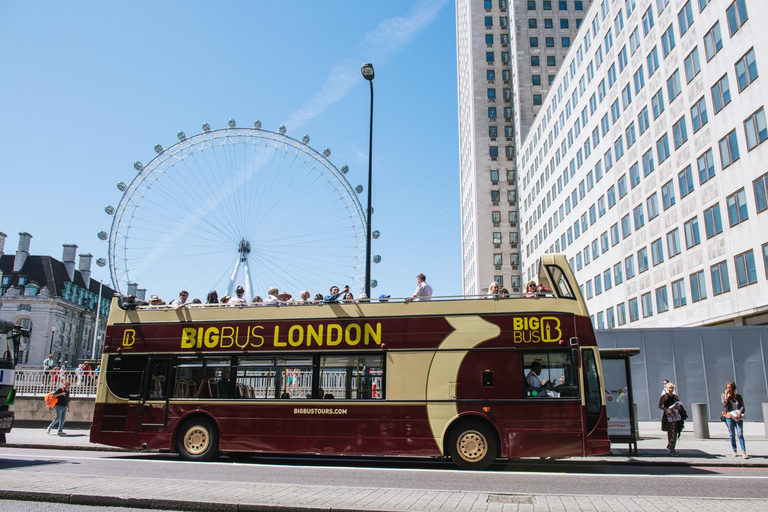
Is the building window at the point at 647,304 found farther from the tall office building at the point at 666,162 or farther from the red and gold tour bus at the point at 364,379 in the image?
the red and gold tour bus at the point at 364,379

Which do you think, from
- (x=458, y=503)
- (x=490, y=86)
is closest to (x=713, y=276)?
(x=458, y=503)

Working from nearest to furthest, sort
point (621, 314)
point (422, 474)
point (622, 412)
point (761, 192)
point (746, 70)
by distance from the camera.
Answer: point (422, 474) < point (622, 412) < point (761, 192) < point (746, 70) < point (621, 314)

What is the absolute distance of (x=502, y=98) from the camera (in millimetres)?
96500

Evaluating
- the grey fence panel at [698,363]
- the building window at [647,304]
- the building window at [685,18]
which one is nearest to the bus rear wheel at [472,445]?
the grey fence panel at [698,363]

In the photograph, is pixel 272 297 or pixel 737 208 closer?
pixel 272 297

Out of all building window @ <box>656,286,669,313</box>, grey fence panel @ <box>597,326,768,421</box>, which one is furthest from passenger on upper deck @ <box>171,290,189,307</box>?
building window @ <box>656,286,669,313</box>

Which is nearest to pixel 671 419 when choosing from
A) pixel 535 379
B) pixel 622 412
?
pixel 622 412

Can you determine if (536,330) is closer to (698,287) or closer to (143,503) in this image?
(143,503)

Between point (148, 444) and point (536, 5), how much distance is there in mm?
91445

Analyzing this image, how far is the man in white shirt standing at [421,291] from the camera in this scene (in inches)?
578

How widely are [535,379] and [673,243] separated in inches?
1355

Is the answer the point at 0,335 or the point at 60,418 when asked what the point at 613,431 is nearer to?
the point at 0,335

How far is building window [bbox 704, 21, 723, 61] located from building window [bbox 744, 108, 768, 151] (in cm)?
584

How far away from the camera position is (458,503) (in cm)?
841
